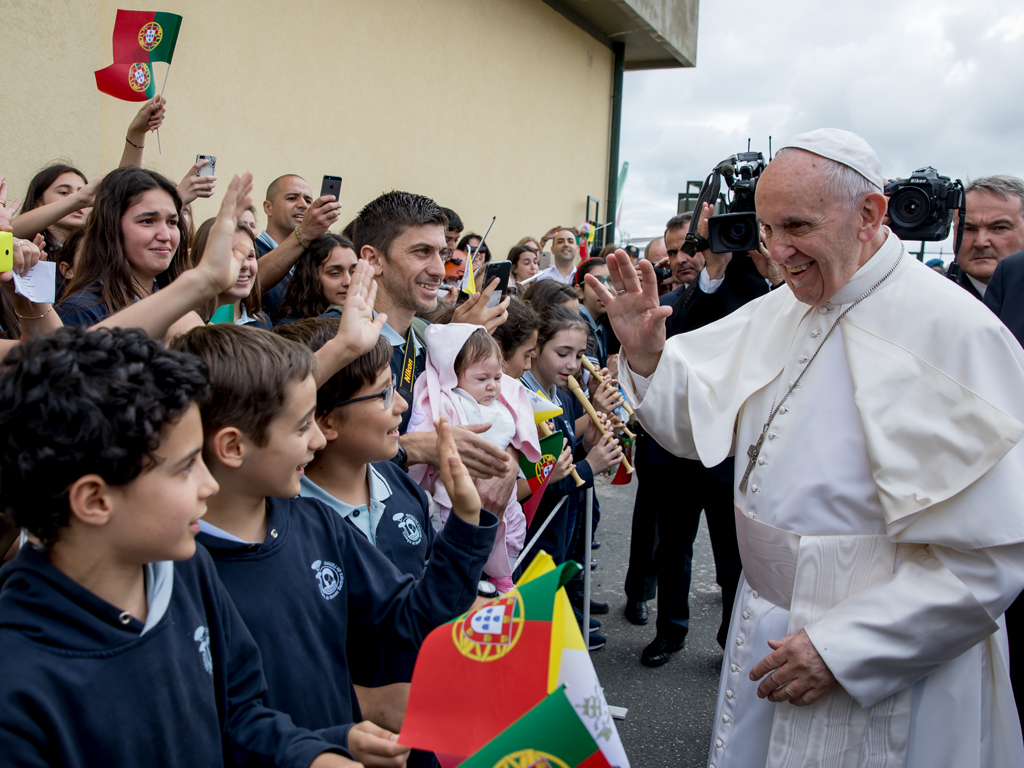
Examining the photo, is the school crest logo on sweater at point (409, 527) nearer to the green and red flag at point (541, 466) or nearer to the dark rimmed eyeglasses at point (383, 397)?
the dark rimmed eyeglasses at point (383, 397)

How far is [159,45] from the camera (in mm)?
4152

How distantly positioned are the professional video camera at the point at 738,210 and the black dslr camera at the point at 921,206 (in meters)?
0.48

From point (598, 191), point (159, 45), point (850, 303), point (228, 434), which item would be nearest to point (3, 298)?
point (228, 434)

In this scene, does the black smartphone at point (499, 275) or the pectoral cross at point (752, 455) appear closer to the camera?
the pectoral cross at point (752, 455)

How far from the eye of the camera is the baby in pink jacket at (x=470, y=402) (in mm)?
2945

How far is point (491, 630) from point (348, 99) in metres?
7.57

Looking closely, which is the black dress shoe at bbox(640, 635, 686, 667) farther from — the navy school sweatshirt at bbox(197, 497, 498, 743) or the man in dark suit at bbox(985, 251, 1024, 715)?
the navy school sweatshirt at bbox(197, 497, 498, 743)

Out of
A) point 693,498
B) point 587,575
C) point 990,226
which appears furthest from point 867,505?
point 990,226

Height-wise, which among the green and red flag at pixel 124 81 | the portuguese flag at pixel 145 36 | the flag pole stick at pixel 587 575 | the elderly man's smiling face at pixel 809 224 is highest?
the portuguese flag at pixel 145 36

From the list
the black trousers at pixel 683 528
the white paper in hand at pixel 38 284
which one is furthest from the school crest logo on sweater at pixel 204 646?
the black trousers at pixel 683 528

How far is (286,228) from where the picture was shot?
510 cm

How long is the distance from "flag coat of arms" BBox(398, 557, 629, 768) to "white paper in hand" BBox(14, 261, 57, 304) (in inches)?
60.0

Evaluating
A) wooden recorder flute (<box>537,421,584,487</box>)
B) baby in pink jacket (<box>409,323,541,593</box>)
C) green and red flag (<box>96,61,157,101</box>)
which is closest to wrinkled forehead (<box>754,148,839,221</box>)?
baby in pink jacket (<box>409,323,541,593</box>)

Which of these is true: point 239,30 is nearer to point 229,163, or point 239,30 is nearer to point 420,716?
point 229,163
